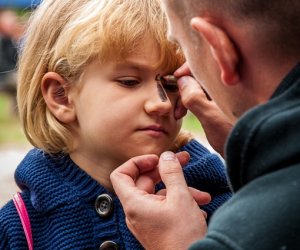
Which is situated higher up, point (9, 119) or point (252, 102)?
point (252, 102)

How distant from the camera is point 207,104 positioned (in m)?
2.37

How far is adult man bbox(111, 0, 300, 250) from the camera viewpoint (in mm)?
1459

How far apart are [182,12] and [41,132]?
3.20 ft

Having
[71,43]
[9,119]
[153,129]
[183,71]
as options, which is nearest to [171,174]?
[153,129]

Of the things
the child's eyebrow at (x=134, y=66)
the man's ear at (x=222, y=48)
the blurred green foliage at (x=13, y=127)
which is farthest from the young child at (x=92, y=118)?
the blurred green foliage at (x=13, y=127)

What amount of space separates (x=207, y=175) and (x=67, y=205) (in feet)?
1.64

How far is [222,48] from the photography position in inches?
66.1

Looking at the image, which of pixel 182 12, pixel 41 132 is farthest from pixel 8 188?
pixel 182 12

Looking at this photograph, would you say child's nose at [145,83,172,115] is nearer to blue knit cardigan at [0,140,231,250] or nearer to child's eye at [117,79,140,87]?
child's eye at [117,79,140,87]

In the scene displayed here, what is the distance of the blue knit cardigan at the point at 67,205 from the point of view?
2.41 m

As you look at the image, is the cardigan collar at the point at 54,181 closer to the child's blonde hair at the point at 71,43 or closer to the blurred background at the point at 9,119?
the child's blonde hair at the point at 71,43

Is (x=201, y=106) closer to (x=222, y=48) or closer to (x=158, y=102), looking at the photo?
(x=158, y=102)

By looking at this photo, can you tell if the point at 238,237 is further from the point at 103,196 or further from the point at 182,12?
the point at 103,196

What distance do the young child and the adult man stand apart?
459 millimetres
